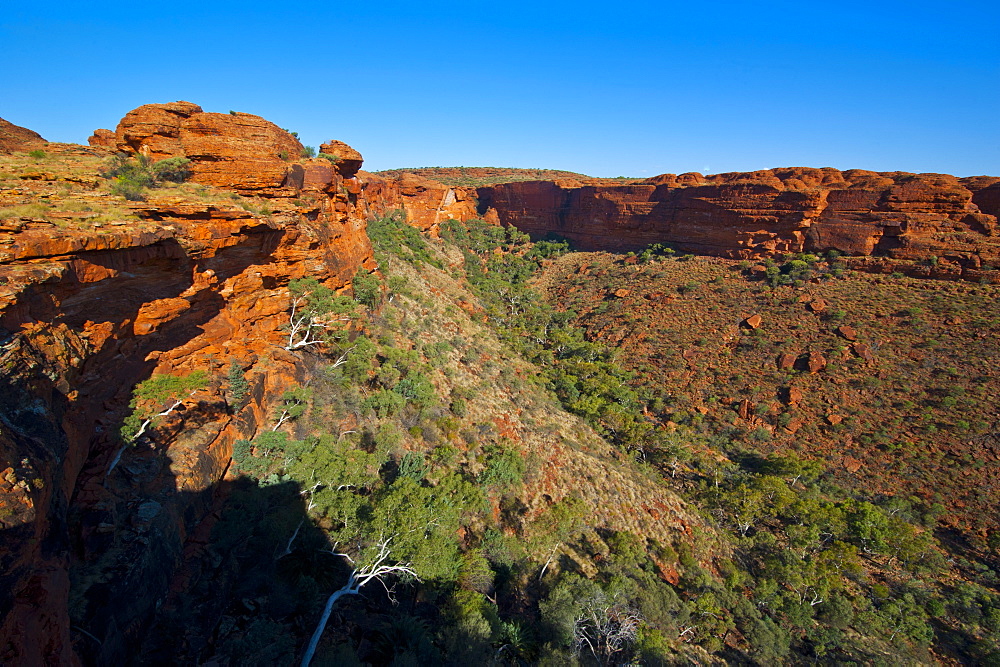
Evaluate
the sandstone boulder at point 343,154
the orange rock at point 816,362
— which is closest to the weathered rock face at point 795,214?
the orange rock at point 816,362

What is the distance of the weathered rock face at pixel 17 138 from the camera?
12.6 m

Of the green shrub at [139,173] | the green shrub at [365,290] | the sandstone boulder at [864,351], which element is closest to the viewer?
the green shrub at [139,173]

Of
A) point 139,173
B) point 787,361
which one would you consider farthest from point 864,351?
point 139,173

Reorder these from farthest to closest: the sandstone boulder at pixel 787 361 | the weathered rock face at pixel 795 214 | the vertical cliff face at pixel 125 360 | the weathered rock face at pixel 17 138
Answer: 1. the weathered rock face at pixel 795 214
2. the sandstone boulder at pixel 787 361
3. the weathered rock face at pixel 17 138
4. the vertical cliff face at pixel 125 360

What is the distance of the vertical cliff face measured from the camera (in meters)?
5.75

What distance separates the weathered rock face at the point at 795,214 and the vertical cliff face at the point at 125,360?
36.2 metres

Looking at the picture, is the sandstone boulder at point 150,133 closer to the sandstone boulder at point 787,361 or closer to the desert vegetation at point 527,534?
the desert vegetation at point 527,534

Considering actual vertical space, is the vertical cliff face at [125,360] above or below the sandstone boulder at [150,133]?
below

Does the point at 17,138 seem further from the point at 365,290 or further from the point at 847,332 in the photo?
the point at 847,332

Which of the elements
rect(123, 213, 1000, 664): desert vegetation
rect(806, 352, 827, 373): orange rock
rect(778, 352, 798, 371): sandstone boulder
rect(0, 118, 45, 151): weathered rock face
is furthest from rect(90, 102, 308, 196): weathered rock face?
rect(806, 352, 827, 373): orange rock

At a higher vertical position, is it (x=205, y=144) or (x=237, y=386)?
(x=205, y=144)

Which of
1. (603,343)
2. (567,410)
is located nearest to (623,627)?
(567,410)

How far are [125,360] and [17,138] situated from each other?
33.1 feet

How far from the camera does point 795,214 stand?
3391 centimetres
